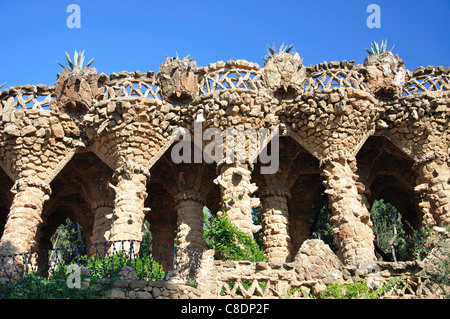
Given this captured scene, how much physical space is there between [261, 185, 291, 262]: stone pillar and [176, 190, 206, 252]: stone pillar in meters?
1.66

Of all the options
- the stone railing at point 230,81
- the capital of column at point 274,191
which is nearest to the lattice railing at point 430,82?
the stone railing at point 230,81

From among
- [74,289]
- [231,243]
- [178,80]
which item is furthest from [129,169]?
[74,289]

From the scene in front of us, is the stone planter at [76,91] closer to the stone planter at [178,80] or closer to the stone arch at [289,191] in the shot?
the stone planter at [178,80]

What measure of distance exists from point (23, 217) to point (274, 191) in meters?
6.08

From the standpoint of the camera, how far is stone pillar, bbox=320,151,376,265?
8.73 meters

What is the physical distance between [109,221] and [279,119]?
5238mm

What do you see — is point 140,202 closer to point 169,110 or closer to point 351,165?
point 169,110

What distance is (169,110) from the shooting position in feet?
35.2

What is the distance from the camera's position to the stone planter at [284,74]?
10602 millimetres

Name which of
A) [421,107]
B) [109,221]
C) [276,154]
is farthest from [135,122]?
[421,107]

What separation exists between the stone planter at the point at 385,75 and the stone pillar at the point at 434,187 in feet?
6.03
